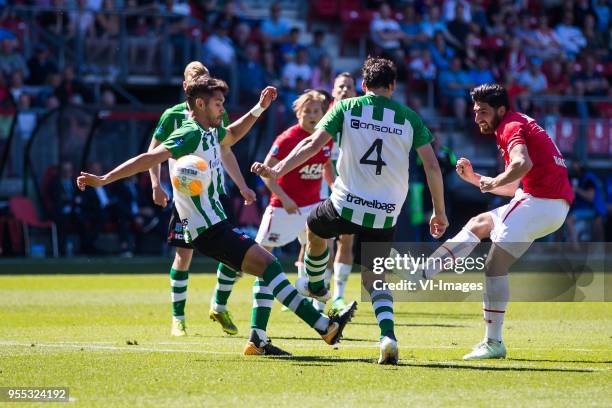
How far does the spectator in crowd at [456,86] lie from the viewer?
27203 mm

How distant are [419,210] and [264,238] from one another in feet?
41.5

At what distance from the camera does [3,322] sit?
12.4 metres

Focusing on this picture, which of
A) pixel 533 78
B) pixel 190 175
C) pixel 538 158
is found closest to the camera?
pixel 190 175

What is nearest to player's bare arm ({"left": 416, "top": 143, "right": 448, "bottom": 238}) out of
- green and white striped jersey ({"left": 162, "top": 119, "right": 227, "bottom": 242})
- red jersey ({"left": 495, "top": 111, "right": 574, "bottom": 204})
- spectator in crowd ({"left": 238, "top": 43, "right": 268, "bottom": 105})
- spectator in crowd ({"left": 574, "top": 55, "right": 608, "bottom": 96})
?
red jersey ({"left": 495, "top": 111, "right": 574, "bottom": 204})

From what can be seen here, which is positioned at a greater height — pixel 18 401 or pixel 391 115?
pixel 391 115

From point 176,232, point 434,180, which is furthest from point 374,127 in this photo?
point 176,232

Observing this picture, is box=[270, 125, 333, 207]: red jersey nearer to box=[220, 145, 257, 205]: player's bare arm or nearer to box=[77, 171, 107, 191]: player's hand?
box=[220, 145, 257, 205]: player's bare arm

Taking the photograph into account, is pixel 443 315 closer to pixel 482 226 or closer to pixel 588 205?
pixel 482 226

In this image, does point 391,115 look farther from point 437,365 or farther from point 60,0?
point 60,0

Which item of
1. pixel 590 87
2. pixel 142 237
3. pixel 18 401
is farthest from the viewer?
pixel 590 87

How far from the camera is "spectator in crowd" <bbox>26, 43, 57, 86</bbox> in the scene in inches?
944

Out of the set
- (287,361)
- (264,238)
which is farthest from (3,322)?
(287,361)

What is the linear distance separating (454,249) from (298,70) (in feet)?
54.5

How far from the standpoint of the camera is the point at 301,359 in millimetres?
9141
